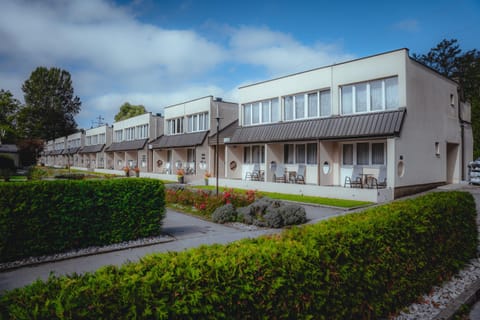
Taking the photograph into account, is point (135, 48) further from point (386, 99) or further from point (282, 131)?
point (386, 99)

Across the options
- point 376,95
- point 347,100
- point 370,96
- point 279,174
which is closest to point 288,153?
point 279,174

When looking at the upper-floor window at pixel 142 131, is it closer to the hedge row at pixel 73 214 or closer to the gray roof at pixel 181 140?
the gray roof at pixel 181 140

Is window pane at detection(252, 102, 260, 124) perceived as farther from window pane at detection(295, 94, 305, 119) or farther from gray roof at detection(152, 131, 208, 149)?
gray roof at detection(152, 131, 208, 149)

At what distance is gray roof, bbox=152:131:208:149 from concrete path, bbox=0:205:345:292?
14383 millimetres

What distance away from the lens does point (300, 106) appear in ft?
66.6

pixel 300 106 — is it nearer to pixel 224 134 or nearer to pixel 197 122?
pixel 224 134

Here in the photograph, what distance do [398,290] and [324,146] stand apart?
45.5 feet

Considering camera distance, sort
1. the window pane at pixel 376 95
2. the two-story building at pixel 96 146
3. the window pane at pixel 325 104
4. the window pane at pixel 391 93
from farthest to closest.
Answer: the two-story building at pixel 96 146
the window pane at pixel 325 104
the window pane at pixel 376 95
the window pane at pixel 391 93

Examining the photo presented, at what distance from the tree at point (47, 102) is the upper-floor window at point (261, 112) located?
66619 millimetres

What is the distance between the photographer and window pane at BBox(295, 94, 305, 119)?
20122mm

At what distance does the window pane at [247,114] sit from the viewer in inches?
934

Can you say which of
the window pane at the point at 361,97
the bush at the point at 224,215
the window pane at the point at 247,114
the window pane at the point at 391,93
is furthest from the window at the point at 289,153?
the bush at the point at 224,215

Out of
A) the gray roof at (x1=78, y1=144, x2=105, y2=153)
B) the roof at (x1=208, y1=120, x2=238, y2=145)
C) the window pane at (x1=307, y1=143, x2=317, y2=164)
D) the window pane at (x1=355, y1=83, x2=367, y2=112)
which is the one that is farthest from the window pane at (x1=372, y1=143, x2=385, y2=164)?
the gray roof at (x1=78, y1=144, x2=105, y2=153)

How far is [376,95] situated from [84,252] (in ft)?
49.5
